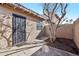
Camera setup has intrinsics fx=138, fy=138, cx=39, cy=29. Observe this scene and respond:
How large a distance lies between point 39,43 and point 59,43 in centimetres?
43

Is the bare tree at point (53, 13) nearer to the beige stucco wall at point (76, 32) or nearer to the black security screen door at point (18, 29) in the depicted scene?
the beige stucco wall at point (76, 32)

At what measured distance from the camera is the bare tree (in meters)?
2.87

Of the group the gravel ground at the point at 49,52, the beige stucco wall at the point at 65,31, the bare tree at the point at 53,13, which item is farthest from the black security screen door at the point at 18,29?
the beige stucco wall at the point at 65,31

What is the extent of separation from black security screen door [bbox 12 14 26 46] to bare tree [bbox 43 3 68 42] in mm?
604

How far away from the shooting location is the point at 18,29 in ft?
10.0

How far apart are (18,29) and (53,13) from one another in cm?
85

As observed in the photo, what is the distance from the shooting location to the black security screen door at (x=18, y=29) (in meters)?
3.03

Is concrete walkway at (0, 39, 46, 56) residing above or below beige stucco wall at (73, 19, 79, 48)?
below

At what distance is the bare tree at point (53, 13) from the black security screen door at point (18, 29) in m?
0.60

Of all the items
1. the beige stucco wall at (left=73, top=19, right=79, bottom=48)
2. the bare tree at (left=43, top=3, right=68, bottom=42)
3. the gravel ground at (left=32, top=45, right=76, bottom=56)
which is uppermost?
the bare tree at (left=43, top=3, right=68, bottom=42)

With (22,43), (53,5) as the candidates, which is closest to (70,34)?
(53,5)

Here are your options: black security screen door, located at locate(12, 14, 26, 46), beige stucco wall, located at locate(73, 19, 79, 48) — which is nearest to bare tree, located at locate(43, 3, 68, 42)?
beige stucco wall, located at locate(73, 19, 79, 48)

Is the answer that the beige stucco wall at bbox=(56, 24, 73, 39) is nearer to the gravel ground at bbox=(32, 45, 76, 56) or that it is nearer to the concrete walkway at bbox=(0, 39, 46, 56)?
the gravel ground at bbox=(32, 45, 76, 56)

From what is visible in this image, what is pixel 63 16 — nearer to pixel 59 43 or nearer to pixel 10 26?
pixel 59 43
